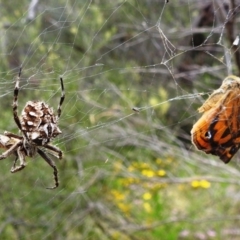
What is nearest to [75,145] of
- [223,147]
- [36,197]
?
[36,197]

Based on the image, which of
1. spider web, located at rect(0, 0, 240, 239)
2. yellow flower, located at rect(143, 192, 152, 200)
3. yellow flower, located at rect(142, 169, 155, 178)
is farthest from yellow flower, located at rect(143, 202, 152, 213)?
yellow flower, located at rect(142, 169, 155, 178)

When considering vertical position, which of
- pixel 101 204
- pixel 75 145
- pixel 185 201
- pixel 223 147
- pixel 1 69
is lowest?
pixel 185 201

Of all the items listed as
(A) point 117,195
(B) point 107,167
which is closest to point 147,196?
(A) point 117,195

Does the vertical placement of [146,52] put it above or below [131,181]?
above

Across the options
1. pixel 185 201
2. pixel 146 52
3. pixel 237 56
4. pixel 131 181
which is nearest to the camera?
pixel 237 56

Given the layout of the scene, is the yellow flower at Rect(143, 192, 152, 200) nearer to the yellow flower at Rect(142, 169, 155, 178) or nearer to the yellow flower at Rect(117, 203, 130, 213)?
the yellow flower at Rect(117, 203, 130, 213)

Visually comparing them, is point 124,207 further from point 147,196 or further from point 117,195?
point 147,196

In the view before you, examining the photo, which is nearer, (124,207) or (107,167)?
(107,167)

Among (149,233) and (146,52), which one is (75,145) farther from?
(146,52)

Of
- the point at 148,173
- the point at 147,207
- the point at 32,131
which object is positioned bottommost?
the point at 147,207
